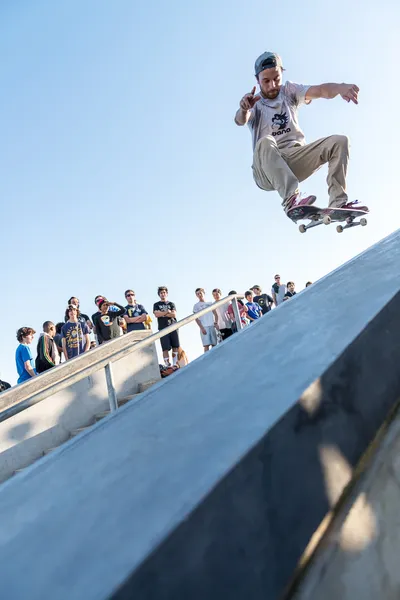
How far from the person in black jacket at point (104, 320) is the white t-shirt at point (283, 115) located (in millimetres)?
3183

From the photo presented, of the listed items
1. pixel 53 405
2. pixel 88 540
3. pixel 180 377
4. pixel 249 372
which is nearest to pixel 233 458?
pixel 88 540

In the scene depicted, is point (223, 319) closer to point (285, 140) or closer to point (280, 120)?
point (285, 140)

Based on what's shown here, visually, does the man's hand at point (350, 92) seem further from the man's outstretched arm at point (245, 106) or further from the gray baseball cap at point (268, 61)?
the man's outstretched arm at point (245, 106)

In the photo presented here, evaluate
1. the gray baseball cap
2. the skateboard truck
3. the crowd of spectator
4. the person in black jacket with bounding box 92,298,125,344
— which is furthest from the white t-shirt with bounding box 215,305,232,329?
the gray baseball cap

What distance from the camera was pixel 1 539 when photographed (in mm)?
589

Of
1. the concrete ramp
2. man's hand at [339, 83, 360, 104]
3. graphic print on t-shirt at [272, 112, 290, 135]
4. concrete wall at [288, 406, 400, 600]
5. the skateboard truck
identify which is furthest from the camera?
the skateboard truck

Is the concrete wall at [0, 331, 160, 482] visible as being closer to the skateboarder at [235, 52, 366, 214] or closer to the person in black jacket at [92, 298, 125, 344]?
the person in black jacket at [92, 298, 125, 344]

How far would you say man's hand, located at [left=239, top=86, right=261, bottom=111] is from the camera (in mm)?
4793

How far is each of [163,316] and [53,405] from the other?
2768 mm

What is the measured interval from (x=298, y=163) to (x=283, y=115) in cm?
51

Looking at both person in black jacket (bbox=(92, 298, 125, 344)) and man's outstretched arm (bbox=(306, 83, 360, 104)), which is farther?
person in black jacket (bbox=(92, 298, 125, 344))

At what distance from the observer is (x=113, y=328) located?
23.0 ft

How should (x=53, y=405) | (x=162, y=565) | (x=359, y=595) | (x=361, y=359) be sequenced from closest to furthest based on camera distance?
(x=162, y=565) < (x=359, y=595) < (x=361, y=359) < (x=53, y=405)

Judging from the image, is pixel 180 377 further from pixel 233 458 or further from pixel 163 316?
pixel 163 316
